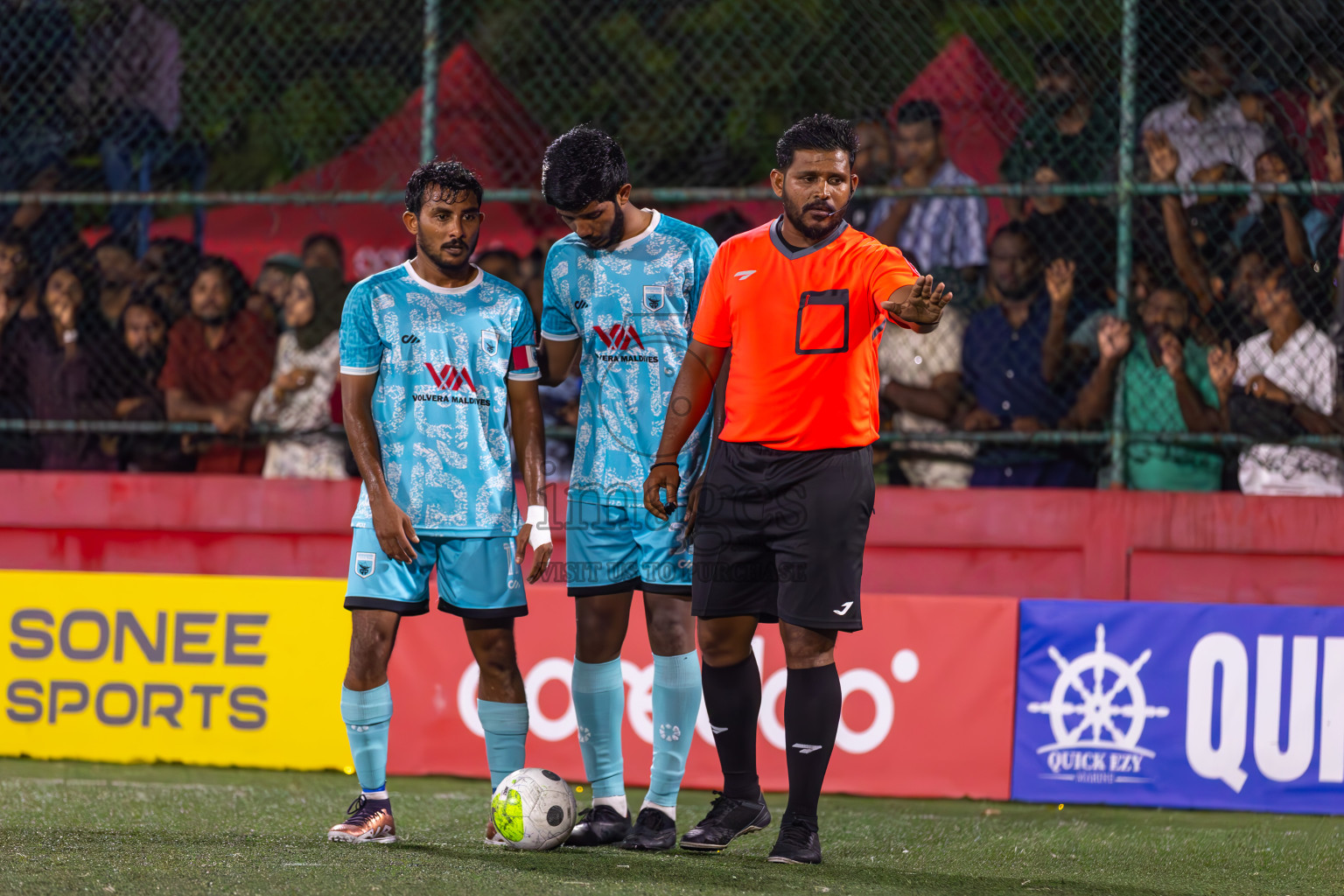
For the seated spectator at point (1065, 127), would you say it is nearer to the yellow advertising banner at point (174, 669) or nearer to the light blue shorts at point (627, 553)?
the light blue shorts at point (627, 553)

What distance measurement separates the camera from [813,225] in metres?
3.84

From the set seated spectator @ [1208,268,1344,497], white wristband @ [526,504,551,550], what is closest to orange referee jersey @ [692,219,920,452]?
white wristband @ [526,504,551,550]

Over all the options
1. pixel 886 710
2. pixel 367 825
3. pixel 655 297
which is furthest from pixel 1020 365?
pixel 367 825

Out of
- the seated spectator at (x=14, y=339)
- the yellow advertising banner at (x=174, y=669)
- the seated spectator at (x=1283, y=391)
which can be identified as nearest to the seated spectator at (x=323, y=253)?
the seated spectator at (x=14, y=339)

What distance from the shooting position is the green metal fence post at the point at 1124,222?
6285 mm

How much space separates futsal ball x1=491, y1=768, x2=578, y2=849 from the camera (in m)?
3.88

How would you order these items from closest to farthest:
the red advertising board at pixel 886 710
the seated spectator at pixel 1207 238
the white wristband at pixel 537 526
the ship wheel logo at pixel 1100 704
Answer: the white wristband at pixel 537 526 → the ship wheel logo at pixel 1100 704 → the red advertising board at pixel 886 710 → the seated spectator at pixel 1207 238

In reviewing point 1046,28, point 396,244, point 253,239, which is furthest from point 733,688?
point 253,239

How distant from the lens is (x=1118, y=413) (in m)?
6.30

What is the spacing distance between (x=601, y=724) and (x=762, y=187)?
3.71 metres

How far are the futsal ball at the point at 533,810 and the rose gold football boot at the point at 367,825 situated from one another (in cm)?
32

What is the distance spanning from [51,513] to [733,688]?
4456mm

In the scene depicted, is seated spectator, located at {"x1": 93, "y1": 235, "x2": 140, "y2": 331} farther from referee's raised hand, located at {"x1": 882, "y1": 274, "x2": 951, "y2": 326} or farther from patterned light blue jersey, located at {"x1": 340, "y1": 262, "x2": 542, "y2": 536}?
referee's raised hand, located at {"x1": 882, "y1": 274, "x2": 951, "y2": 326}

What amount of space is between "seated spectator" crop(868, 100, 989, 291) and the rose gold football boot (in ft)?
12.2
